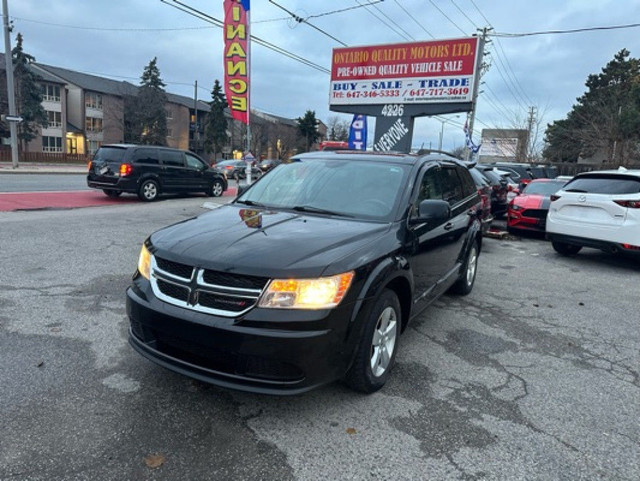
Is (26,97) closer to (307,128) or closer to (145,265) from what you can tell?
(307,128)

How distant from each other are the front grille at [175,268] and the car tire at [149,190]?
442 inches

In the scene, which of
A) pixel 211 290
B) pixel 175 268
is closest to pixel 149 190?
pixel 175 268

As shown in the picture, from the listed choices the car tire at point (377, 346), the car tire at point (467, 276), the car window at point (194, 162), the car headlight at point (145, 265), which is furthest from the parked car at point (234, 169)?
the car tire at point (377, 346)

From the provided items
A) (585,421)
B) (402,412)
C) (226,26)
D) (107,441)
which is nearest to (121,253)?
(107,441)

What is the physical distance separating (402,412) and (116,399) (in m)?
1.93

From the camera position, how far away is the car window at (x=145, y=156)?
1307cm

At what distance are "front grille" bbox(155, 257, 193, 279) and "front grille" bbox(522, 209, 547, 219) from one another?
942 centimetres

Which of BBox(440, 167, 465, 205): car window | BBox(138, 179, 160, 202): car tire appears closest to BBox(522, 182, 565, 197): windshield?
BBox(440, 167, 465, 205): car window

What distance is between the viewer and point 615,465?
A: 2.52 meters

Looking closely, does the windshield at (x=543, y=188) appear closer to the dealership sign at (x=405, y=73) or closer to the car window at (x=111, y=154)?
the dealership sign at (x=405, y=73)

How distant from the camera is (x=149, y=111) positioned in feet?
171

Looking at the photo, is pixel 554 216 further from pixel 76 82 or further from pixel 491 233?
pixel 76 82

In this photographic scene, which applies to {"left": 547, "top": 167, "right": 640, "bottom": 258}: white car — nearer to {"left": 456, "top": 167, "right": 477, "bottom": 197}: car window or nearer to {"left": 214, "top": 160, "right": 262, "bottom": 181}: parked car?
{"left": 456, "top": 167, "right": 477, "bottom": 197}: car window

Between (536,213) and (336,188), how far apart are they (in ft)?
25.7
